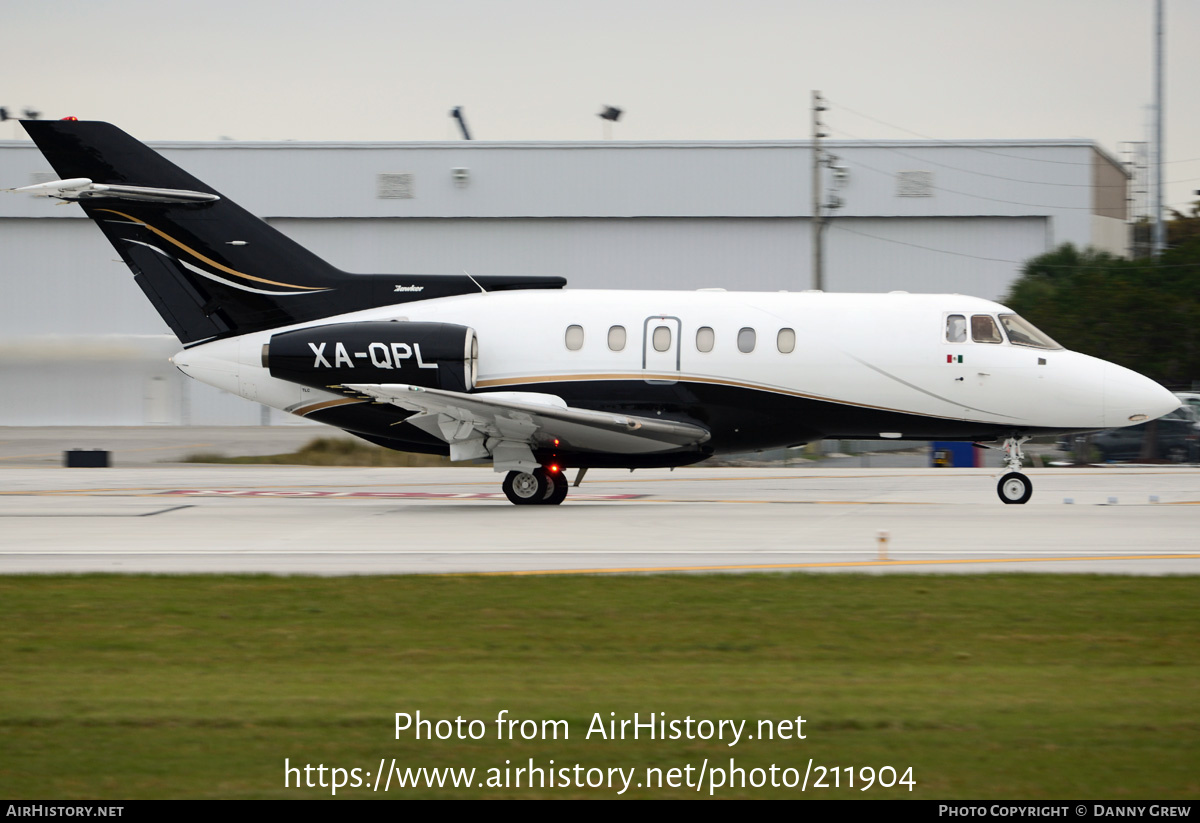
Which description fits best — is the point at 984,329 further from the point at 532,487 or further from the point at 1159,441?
the point at 1159,441

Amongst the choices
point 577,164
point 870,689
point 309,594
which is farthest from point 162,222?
point 577,164

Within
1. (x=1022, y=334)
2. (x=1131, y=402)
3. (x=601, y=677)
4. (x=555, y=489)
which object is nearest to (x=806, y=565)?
(x=601, y=677)

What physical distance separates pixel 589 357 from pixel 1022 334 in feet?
23.6

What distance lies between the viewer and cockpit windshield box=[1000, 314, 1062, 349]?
65.7 feet

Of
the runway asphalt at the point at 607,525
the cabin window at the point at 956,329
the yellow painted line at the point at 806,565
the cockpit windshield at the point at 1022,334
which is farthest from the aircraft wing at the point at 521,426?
the yellow painted line at the point at 806,565

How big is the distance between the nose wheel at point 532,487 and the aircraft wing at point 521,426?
0.30 meters

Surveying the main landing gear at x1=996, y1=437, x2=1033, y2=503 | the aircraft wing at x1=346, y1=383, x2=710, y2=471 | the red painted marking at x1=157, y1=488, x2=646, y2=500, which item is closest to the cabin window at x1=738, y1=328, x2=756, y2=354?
the aircraft wing at x1=346, y1=383, x2=710, y2=471

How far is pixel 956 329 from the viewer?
20109 millimetres

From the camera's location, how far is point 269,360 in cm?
2020

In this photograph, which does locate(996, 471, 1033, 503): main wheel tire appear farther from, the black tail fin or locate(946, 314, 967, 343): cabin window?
the black tail fin

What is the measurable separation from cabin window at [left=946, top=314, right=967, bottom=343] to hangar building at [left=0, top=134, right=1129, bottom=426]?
90.6 ft

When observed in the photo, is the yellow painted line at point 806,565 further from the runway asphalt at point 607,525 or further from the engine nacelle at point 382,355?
the engine nacelle at point 382,355

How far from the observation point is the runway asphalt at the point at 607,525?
14.0 m
